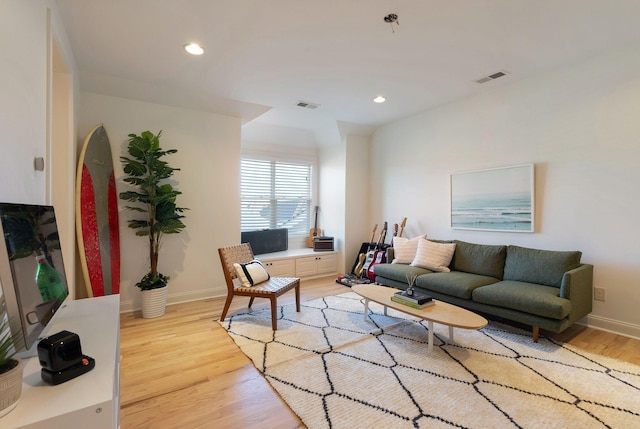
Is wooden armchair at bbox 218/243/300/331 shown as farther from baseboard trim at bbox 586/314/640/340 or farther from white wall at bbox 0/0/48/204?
baseboard trim at bbox 586/314/640/340

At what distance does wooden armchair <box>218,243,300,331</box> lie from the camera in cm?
299

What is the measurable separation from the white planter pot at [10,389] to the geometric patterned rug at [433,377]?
1.34m

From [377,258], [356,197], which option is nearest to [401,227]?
[377,258]

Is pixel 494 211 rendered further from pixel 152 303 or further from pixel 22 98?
pixel 22 98

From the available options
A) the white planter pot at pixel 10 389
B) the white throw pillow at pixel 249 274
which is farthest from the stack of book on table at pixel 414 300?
the white planter pot at pixel 10 389

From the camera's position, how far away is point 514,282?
3123 millimetres

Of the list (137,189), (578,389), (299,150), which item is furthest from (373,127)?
(578,389)

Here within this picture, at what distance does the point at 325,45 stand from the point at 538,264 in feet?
9.70

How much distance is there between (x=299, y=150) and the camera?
223 inches

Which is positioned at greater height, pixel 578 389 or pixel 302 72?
pixel 302 72

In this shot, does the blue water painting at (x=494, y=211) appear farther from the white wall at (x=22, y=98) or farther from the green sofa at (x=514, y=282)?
the white wall at (x=22, y=98)

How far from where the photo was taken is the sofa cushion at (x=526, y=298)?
248 centimetres

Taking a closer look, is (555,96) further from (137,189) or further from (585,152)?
(137,189)

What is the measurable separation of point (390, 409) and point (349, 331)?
113cm
